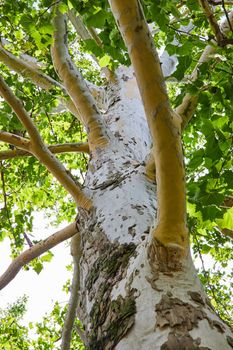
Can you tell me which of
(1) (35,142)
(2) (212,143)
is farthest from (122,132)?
(2) (212,143)

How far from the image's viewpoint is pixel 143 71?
1115 millimetres

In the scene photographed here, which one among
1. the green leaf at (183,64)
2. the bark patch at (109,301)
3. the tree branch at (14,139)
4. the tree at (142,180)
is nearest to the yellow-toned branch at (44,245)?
the tree at (142,180)

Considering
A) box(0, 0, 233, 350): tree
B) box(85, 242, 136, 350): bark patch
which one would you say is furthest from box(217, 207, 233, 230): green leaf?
box(85, 242, 136, 350): bark patch

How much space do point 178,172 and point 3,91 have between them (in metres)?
1.28

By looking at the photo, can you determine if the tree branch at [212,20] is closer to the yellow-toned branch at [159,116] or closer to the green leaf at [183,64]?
the green leaf at [183,64]

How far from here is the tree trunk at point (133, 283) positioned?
1.04 meters

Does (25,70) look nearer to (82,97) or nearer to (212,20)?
(82,97)

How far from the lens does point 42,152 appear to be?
2145 millimetres

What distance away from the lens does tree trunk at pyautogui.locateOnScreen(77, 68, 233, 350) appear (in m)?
1.04

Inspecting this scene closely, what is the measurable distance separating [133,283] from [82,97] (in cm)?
158

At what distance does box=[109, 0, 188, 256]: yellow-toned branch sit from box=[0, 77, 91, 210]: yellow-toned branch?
0.90m

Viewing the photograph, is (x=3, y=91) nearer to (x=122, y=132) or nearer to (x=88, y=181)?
(x=88, y=181)

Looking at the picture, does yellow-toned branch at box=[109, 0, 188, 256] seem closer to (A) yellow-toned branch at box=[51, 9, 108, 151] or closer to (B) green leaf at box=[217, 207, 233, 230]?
(B) green leaf at box=[217, 207, 233, 230]

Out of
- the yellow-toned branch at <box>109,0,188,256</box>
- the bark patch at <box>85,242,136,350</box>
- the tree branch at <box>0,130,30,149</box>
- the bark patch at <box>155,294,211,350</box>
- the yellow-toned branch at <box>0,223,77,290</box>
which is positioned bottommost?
the bark patch at <box>155,294,211,350</box>
